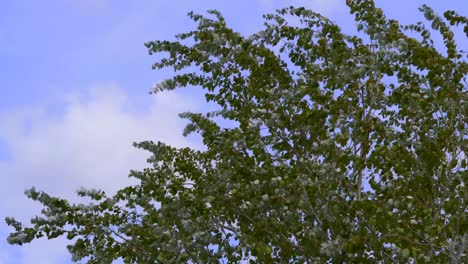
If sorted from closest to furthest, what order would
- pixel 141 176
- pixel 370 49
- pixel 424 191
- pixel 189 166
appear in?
pixel 424 191 → pixel 141 176 → pixel 370 49 → pixel 189 166

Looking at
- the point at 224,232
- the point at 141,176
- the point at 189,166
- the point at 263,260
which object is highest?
the point at 189,166

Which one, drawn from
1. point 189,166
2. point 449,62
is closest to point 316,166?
A: point 449,62

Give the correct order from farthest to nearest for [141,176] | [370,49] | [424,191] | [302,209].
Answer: [370,49], [141,176], [424,191], [302,209]

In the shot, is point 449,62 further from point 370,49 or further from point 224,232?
point 224,232

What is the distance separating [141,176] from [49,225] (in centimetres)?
168

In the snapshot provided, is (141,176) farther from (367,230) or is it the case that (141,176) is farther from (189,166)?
(367,230)

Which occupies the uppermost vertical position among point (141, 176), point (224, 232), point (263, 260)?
point (141, 176)

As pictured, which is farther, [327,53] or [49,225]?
[327,53]

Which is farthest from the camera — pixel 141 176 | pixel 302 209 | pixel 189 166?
pixel 189 166

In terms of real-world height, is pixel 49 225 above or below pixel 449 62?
below

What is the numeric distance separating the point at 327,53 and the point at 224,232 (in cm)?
347

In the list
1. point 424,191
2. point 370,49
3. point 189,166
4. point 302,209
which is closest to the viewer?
point 302,209

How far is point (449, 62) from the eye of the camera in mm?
10242

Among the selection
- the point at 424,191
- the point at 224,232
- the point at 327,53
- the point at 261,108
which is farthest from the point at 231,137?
the point at 424,191
